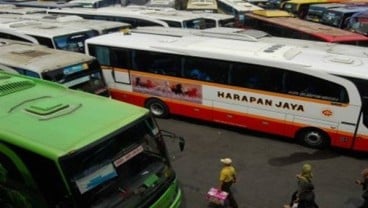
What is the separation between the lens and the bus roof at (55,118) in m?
5.15

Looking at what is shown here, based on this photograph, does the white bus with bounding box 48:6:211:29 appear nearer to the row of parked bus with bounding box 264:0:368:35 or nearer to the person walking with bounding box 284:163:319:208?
the row of parked bus with bounding box 264:0:368:35

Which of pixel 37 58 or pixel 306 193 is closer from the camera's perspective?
pixel 306 193

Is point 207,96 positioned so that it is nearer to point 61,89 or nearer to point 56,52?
point 56,52

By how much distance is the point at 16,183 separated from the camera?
216 inches

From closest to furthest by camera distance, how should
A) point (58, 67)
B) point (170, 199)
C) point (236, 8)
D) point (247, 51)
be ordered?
1. point (170, 199)
2. point (58, 67)
3. point (247, 51)
4. point (236, 8)

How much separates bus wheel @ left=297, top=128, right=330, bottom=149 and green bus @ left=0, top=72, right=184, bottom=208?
5.62 metres

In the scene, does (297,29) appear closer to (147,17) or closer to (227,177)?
(147,17)

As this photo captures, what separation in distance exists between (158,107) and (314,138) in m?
5.06

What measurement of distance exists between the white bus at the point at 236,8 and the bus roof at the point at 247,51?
11.4m

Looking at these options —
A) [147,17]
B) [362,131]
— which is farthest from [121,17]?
[362,131]

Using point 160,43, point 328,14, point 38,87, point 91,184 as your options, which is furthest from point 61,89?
point 328,14

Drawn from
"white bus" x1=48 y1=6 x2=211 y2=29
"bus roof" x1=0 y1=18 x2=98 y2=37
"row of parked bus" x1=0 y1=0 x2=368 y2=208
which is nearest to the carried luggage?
"row of parked bus" x1=0 y1=0 x2=368 y2=208

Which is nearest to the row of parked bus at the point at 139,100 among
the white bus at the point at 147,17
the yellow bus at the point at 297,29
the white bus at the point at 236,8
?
the yellow bus at the point at 297,29

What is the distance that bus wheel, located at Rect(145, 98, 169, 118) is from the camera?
13.1 metres
